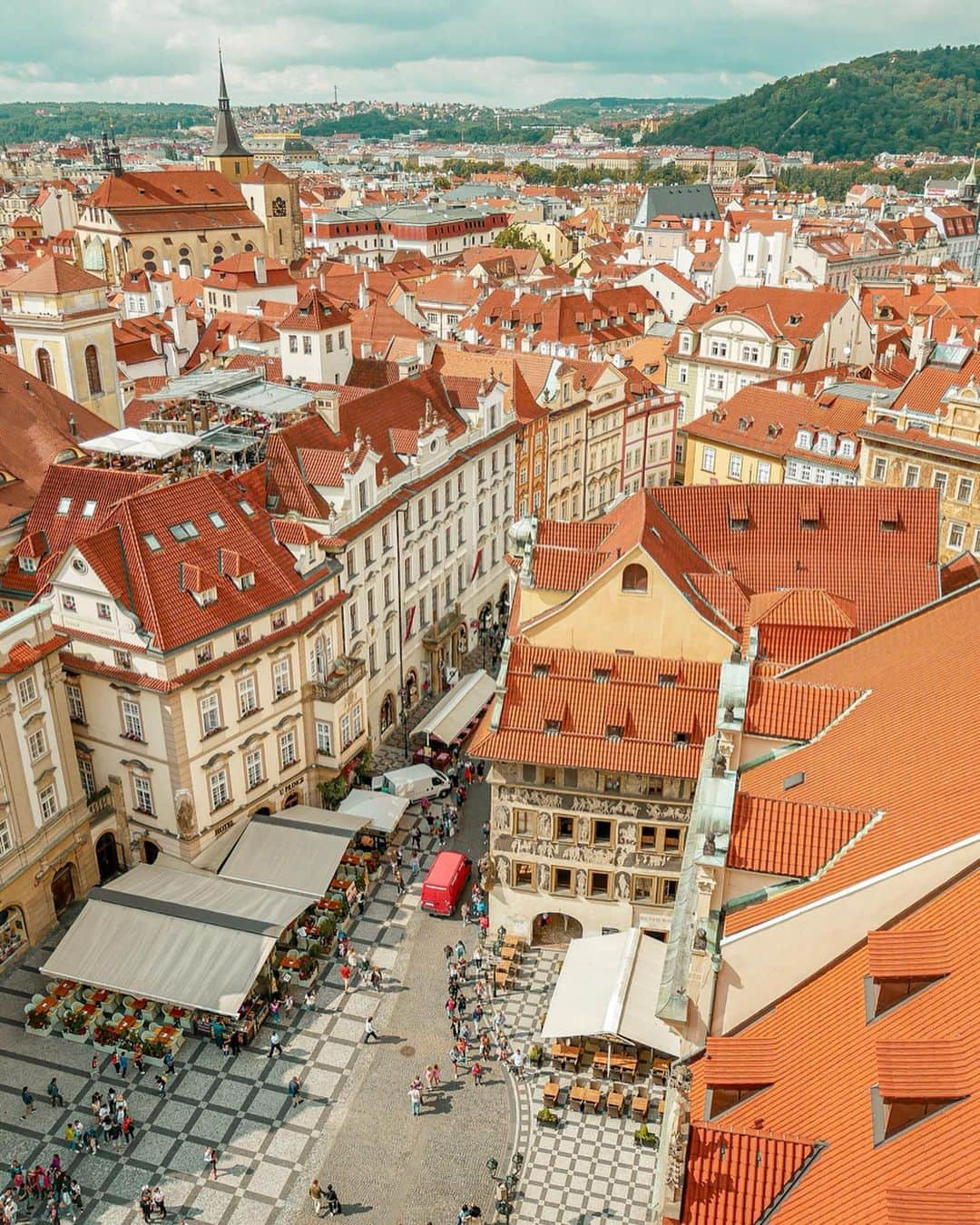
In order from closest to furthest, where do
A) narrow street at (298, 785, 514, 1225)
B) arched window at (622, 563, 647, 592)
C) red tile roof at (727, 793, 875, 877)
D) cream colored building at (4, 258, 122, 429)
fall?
1. red tile roof at (727, 793, 875, 877)
2. narrow street at (298, 785, 514, 1225)
3. arched window at (622, 563, 647, 592)
4. cream colored building at (4, 258, 122, 429)

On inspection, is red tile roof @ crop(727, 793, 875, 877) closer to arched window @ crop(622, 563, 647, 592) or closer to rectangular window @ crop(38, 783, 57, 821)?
arched window @ crop(622, 563, 647, 592)

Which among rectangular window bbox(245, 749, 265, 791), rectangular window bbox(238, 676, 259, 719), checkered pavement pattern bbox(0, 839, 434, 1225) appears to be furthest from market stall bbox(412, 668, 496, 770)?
checkered pavement pattern bbox(0, 839, 434, 1225)

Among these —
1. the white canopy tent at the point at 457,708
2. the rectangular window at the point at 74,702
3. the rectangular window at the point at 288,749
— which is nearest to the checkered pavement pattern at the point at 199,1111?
the rectangular window at the point at 74,702

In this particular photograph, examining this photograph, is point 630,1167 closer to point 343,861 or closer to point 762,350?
point 343,861

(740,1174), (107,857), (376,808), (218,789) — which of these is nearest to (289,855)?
(218,789)

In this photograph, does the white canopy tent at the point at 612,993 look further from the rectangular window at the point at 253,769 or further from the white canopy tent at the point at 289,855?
the rectangular window at the point at 253,769

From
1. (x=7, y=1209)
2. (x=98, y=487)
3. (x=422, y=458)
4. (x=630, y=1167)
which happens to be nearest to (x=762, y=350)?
(x=422, y=458)

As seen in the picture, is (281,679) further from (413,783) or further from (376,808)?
(413,783)
